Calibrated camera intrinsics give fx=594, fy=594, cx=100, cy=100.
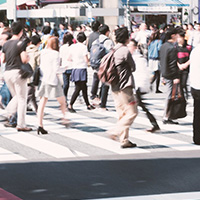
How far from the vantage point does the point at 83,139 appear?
980cm

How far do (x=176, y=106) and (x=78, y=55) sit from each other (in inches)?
103

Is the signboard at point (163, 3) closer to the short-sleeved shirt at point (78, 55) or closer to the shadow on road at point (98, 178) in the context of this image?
the short-sleeved shirt at point (78, 55)

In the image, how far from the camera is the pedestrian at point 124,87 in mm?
8906

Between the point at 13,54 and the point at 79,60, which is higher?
the point at 13,54

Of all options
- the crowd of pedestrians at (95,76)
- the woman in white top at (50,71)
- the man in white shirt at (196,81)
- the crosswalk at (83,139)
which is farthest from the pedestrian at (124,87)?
the woman in white top at (50,71)

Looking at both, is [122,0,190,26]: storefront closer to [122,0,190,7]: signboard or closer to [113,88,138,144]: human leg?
[122,0,190,7]: signboard

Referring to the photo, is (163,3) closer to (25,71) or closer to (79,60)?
(79,60)

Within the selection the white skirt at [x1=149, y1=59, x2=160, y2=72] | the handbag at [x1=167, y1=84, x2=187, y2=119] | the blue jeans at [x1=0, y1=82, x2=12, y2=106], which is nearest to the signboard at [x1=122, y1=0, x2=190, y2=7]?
the white skirt at [x1=149, y1=59, x2=160, y2=72]

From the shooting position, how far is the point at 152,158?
8258 mm

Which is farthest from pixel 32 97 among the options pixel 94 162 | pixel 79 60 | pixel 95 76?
pixel 94 162

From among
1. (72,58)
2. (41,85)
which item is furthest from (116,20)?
(41,85)

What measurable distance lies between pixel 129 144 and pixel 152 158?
91cm

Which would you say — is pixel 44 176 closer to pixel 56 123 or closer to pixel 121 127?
pixel 121 127

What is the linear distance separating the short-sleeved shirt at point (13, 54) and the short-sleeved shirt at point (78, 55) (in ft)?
7.91
